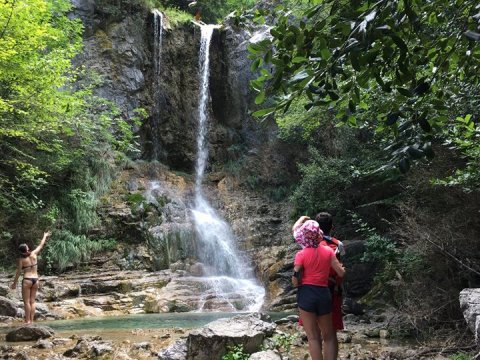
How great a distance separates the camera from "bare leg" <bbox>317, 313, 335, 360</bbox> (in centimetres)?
388

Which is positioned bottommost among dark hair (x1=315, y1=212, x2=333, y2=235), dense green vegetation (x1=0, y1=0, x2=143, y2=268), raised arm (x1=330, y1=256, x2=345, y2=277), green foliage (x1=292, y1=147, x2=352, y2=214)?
raised arm (x1=330, y1=256, x2=345, y2=277)

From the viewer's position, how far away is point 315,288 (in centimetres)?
385

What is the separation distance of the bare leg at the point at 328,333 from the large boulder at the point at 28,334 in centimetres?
495

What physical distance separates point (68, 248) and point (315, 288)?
38.0 ft

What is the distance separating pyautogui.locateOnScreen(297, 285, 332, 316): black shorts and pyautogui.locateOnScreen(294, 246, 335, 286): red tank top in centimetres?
5

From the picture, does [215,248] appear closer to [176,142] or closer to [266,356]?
[176,142]

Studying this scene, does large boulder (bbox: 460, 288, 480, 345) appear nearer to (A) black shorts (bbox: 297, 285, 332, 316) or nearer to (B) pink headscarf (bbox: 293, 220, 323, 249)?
(A) black shorts (bbox: 297, 285, 332, 316)

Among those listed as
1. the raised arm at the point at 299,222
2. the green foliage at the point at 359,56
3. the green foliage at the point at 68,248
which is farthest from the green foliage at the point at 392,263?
the green foliage at the point at 68,248

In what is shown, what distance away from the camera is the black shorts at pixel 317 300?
3842mm

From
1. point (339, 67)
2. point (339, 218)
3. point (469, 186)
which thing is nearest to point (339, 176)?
point (339, 218)

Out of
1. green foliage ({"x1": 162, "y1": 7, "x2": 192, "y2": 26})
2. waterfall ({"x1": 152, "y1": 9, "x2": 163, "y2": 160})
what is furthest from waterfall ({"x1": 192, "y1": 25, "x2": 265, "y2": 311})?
waterfall ({"x1": 152, "y1": 9, "x2": 163, "y2": 160})

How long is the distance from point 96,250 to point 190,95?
10274 millimetres

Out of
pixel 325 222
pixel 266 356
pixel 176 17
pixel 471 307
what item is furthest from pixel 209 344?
pixel 176 17

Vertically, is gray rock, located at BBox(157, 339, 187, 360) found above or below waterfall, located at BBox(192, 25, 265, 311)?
below
